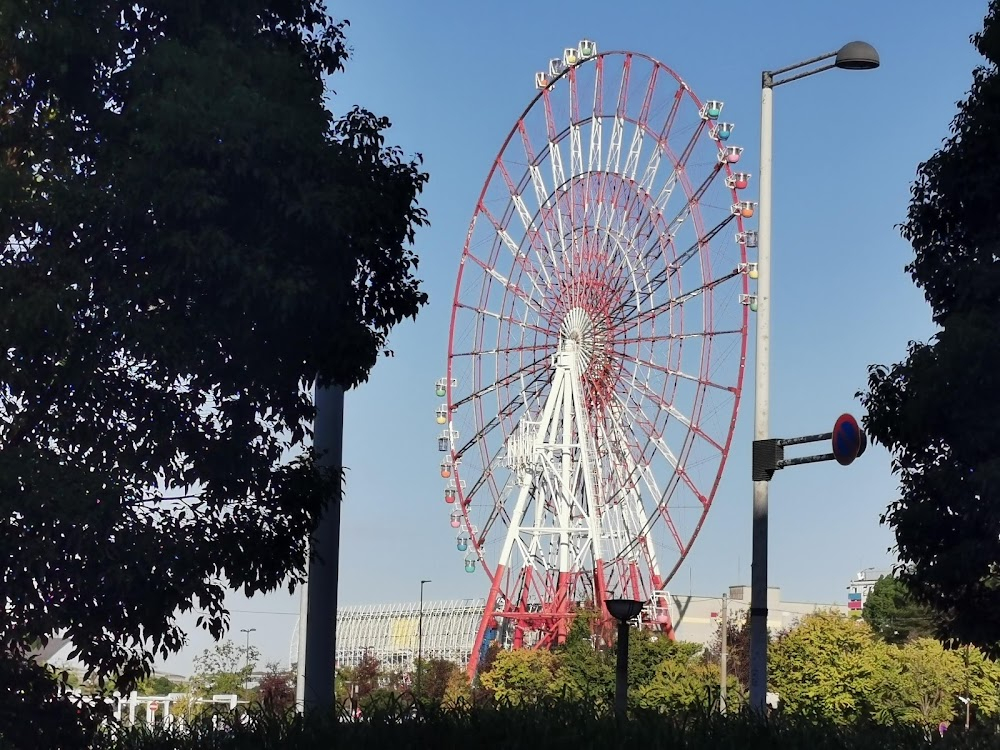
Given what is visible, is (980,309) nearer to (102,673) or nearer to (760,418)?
(760,418)

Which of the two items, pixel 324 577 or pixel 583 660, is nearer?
pixel 324 577

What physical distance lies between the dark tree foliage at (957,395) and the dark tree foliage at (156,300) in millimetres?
6528

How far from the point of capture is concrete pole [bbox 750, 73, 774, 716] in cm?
1775

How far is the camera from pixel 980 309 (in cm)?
1642

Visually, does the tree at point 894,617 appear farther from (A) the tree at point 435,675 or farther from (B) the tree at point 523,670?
(B) the tree at point 523,670

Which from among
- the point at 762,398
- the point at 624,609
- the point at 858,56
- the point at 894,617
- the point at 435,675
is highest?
the point at 858,56

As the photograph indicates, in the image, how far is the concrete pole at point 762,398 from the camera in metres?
17.8

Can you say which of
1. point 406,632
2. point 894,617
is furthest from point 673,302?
point 406,632

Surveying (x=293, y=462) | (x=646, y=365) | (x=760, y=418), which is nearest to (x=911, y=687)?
(x=646, y=365)

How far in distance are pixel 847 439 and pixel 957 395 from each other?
122 cm

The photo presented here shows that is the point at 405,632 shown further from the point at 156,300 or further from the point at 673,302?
the point at 156,300

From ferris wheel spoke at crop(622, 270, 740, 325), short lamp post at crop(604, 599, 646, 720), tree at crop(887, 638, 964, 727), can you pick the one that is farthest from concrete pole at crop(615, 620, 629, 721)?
tree at crop(887, 638, 964, 727)

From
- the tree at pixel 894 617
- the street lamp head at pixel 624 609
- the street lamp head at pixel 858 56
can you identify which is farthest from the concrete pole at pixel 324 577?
the tree at pixel 894 617

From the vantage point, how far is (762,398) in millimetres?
19453
